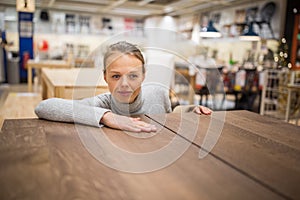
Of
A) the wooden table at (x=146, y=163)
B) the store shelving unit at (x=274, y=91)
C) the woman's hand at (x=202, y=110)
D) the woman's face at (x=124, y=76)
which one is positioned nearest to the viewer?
the wooden table at (x=146, y=163)

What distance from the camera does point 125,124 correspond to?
42.4 inches

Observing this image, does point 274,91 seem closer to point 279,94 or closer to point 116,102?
point 279,94

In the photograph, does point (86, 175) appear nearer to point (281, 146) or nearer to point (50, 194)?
point (50, 194)

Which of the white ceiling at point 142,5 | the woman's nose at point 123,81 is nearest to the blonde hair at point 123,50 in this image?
the woman's nose at point 123,81

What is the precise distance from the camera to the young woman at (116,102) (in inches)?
43.4

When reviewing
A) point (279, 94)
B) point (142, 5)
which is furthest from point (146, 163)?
point (142, 5)

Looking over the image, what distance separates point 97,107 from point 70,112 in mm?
110

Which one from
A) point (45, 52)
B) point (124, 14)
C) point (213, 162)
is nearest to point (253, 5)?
point (124, 14)

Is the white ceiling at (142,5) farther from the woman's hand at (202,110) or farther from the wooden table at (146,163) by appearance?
the wooden table at (146,163)

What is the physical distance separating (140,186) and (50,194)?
0.63ft

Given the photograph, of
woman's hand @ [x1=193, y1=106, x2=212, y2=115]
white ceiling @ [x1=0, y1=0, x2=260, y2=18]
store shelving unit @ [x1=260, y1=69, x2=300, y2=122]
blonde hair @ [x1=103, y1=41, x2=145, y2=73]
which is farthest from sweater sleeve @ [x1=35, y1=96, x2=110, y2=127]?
white ceiling @ [x1=0, y1=0, x2=260, y2=18]

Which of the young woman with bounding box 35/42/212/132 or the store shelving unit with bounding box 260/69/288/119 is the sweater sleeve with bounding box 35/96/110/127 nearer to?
the young woman with bounding box 35/42/212/132

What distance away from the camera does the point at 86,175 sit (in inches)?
27.2

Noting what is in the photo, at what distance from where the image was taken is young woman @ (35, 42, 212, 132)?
43.4 inches
